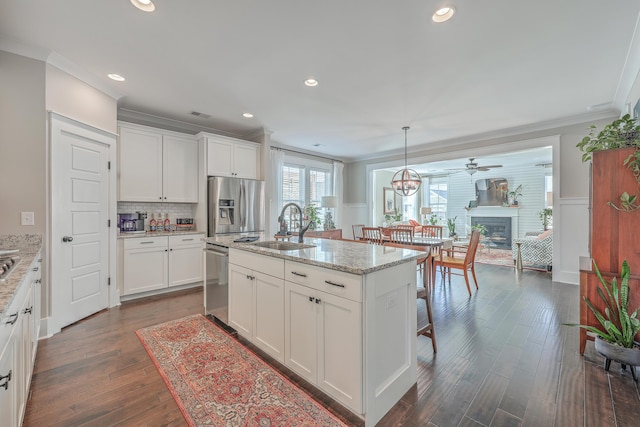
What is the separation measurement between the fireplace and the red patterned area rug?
911cm

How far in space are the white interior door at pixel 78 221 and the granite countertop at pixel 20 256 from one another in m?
0.19

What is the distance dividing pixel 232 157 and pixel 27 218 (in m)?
2.63

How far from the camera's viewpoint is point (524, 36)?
7.52 feet

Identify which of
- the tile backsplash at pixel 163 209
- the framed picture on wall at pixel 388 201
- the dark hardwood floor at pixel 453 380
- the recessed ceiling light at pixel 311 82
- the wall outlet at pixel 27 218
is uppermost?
the recessed ceiling light at pixel 311 82

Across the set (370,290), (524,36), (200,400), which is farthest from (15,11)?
(524,36)

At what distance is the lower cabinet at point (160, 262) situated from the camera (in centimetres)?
364

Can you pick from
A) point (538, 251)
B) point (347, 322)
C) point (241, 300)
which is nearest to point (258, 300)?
point (241, 300)

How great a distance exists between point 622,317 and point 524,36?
2.32m

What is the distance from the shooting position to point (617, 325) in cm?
208

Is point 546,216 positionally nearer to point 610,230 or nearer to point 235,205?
point 610,230

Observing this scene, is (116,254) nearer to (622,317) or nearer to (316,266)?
(316,266)

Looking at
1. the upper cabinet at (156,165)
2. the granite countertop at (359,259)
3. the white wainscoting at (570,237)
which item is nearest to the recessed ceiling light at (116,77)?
the upper cabinet at (156,165)

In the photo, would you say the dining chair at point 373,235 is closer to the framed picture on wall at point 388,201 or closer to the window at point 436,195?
the framed picture on wall at point 388,201

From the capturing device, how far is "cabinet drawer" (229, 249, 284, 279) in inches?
80.6
